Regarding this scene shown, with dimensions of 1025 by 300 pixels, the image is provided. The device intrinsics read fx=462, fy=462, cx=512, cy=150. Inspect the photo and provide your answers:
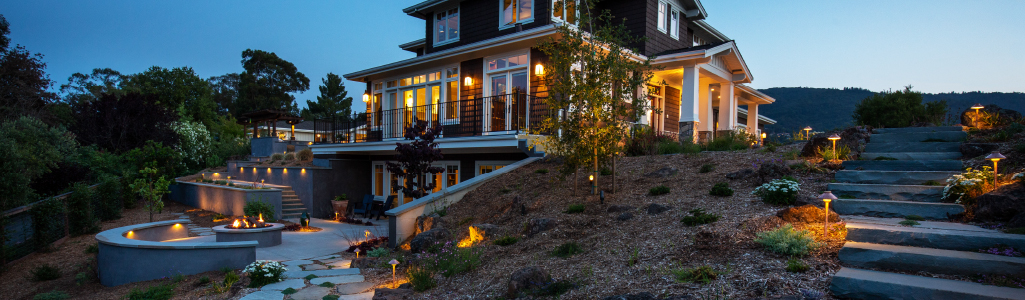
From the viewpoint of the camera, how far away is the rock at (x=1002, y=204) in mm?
4289

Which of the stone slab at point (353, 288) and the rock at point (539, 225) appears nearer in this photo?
the stone slab at point (353, 288)

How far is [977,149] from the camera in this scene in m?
6.63

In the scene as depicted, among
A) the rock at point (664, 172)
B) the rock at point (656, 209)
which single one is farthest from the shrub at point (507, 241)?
the rock at point (664, 172)

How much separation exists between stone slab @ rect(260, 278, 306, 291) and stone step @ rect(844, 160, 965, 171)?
25.5 ft

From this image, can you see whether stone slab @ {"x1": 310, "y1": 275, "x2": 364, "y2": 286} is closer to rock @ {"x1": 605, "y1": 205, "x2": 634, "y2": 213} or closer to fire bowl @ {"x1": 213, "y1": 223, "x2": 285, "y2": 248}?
fire bowl @ {"x1": 213, "y1": 223, "x2": 285, "y2": 248}

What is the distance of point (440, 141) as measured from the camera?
37.1ft

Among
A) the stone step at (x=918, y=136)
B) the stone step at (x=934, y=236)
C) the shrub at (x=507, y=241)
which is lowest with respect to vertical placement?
the shrub at (x=507, y=241)

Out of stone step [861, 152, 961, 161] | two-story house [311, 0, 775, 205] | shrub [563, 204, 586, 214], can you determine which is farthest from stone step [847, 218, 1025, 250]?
two-story house [311, 0, 775, 205]

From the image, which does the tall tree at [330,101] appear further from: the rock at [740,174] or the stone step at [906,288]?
the stone step at [906,288]

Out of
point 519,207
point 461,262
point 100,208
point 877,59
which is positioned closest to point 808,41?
point 877,59

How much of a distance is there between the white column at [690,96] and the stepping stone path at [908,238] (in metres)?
6.05

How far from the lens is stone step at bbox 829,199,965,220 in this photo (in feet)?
15.9

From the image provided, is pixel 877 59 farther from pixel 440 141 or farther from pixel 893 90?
pixel 440 141

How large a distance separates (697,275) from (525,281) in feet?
4.92
